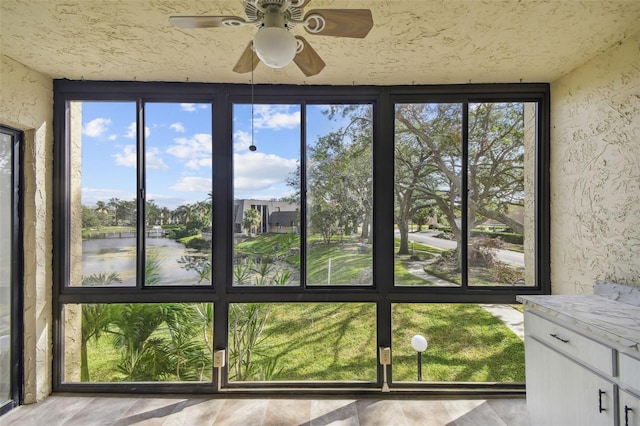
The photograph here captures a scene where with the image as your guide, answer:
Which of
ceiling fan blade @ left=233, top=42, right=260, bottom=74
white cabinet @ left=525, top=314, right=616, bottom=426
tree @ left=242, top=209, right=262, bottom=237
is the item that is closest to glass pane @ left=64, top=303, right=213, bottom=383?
tree @ left=242, top=209, right=262, bottom=237

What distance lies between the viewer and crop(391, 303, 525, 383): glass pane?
99.2 inches

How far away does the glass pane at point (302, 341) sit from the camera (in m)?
2.54

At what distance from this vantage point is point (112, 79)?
245cm

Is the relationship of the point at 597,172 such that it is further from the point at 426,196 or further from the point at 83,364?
the point at 83,364

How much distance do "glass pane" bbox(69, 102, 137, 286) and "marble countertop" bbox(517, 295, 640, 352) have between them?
305 centimetres

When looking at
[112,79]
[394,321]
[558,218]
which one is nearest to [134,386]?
[394,321]

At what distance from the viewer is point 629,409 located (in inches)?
50.7

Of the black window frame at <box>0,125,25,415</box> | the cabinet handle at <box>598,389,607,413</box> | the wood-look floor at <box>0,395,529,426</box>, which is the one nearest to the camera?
the cabinet handle at <box>598,389,607,413</box>

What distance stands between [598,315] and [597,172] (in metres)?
1.10

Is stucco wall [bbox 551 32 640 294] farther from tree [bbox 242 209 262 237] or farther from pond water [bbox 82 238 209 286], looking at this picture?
pond water [bbox 82 238 209 286]

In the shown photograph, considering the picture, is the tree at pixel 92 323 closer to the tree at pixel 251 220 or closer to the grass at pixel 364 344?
the grass at pixel 364 344

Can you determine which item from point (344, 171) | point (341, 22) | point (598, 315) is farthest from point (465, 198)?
point (341, 22)

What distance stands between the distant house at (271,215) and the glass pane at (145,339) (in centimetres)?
82

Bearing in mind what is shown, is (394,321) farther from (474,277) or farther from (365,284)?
(474,277)
